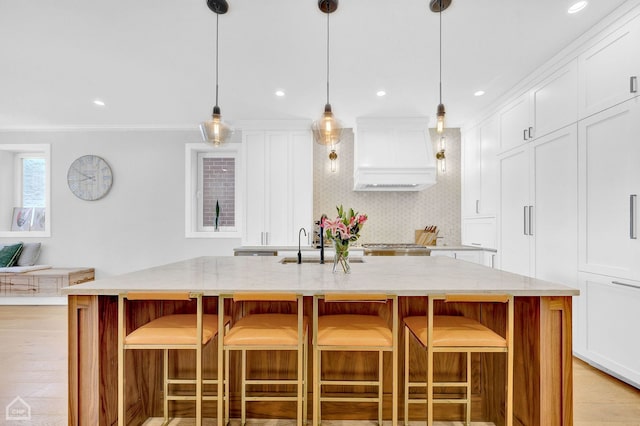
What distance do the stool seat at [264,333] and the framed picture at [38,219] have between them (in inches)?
201

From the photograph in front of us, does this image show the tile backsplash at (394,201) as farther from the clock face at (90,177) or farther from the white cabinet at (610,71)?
the clock face at (90,177)

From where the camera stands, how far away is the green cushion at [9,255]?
4512 millimetres

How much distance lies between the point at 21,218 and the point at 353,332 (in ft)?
19.3

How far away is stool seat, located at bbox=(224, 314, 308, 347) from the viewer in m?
1.55

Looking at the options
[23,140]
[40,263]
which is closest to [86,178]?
[23,140]

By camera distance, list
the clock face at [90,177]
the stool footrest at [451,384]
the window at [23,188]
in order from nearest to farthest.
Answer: the stool footrest at [451,384] < the clock face at [90,177] < the window at [23,188]

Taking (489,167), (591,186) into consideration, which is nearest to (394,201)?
(489,167)

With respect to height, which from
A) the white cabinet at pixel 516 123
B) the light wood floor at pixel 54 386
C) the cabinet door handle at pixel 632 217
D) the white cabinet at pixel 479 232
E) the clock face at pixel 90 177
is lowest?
the light wood floor at pixel 54 386

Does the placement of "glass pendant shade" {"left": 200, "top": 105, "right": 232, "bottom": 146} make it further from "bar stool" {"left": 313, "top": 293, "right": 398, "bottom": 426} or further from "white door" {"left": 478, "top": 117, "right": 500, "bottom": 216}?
"white door" {"left": 478, "top": 117, "right": 500, "bottom": 216}

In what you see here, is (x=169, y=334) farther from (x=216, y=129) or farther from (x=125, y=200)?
(x=125, y=200)

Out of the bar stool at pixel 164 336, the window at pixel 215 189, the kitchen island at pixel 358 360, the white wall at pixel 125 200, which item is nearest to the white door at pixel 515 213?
the kitchen island at pixel 358 360

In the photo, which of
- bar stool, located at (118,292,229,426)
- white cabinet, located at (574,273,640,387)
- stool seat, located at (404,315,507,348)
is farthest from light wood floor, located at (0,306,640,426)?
stool seat, located at (404,315,507,348)

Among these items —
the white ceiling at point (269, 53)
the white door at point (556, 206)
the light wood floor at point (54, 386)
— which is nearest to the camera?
the light wood floor at point (54, 386)

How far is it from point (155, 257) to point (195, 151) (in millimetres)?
1721
